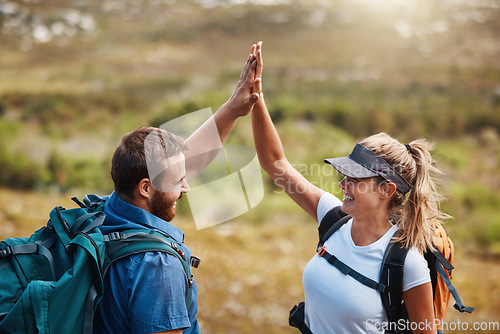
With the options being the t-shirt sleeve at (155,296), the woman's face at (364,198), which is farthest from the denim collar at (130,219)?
the woman's face at (364,198)

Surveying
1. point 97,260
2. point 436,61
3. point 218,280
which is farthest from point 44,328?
point 436,61

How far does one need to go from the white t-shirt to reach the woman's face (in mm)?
134

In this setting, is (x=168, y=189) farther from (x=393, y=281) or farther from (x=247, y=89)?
(x=393, y=281)

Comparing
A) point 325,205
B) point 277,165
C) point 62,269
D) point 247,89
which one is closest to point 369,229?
point 325,205

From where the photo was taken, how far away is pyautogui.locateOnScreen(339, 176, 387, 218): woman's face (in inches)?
91.0

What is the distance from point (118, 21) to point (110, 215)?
84.0 feet

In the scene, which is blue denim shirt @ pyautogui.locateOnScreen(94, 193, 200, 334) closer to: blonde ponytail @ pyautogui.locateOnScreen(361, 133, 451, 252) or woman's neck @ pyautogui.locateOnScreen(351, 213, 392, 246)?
woman's neck @ pyautogui.locateOnScreen(351, 213, 392, 246)

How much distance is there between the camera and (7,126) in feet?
45.6

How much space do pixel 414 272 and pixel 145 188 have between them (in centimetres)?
127

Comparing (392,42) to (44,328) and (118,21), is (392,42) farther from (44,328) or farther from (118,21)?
(44,328)

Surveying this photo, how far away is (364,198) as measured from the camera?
7.59ft

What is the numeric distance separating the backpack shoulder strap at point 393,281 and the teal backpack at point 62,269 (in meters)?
0.95

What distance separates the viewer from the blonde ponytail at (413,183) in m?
2.24

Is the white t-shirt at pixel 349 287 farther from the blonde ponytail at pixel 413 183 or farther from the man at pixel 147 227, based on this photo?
the man at pixel 147 227
